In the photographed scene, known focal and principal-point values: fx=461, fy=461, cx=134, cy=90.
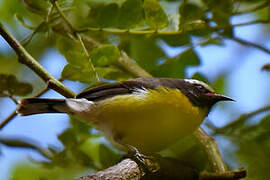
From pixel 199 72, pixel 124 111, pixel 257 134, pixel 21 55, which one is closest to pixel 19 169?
pixel 124 111

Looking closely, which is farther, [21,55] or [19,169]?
[19,169]

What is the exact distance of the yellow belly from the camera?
2.76 metres

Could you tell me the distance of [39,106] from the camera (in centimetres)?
275

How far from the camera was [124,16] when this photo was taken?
266 centimetres

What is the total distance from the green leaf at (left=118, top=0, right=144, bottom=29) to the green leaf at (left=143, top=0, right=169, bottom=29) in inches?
2.0

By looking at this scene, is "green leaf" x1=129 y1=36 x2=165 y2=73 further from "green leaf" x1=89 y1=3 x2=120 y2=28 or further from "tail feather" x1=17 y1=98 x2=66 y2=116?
"tail feather" x1=17 y1=98 x2=66 y2=116

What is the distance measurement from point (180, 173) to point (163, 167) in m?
0.10

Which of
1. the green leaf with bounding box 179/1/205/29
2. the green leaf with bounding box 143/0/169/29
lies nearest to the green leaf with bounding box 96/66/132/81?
the green leaf with bounding box 143/0/169/29

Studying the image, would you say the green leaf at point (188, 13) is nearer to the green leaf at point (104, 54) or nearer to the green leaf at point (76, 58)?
the green leaf at point (104, 54)

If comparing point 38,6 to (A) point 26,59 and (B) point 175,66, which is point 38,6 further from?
(B) point 175,66

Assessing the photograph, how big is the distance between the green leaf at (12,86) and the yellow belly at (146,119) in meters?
0.46

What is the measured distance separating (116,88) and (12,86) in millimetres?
626

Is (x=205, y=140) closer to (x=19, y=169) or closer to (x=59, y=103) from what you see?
(x=59, y=103)

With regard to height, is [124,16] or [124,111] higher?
[124,16]
